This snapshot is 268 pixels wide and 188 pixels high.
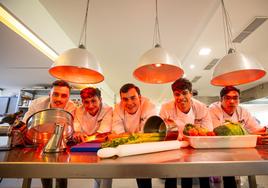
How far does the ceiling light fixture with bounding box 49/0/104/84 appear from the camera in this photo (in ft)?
3.89

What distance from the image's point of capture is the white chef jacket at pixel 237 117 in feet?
5.56

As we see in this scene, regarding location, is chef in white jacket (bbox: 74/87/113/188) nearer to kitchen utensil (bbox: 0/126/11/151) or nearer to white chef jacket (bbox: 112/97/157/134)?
white chef jacket (bbox: 112/97/157/134)

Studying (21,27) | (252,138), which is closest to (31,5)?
(21,27)

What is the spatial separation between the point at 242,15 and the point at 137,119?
1970 mm

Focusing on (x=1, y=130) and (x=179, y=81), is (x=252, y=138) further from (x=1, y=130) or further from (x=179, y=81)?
(x=1, y=130)

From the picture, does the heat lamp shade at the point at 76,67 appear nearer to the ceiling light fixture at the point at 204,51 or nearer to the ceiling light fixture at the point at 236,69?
the ceiling light fixture at the point at 236,69

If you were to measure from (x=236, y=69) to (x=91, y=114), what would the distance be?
4.53ft

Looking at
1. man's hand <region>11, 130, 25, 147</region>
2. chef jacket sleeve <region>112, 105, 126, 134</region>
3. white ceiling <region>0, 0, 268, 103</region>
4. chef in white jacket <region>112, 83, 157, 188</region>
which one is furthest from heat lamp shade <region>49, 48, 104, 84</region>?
white ceiling <region>0, 0, 268, 103</region>

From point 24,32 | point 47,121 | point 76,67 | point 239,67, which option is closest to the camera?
point 47,121

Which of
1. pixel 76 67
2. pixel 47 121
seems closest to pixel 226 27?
pixel 76 67

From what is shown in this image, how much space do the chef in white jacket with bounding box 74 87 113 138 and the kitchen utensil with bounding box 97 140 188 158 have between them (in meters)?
0.90

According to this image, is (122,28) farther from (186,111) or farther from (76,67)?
(186,111)

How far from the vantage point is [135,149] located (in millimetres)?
667

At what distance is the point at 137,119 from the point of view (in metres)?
1.65
